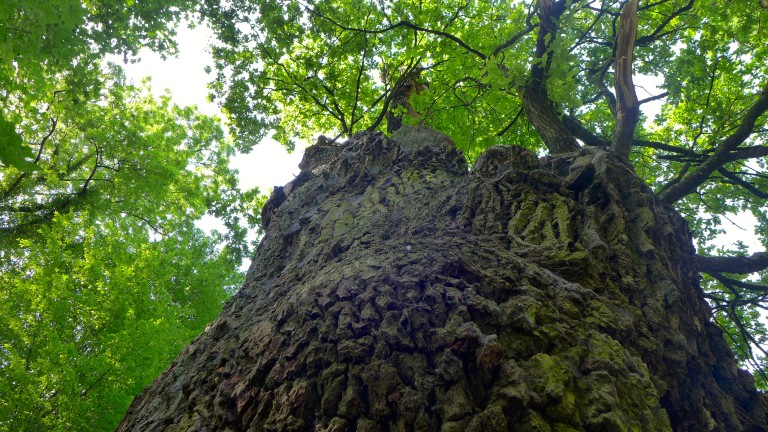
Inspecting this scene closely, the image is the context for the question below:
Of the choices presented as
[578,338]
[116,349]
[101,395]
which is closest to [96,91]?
[116,349]

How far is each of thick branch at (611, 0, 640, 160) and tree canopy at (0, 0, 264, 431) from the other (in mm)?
4219

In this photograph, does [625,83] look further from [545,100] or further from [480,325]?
[480,325]

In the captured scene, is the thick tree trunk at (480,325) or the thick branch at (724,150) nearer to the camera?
the thick tree trunk at (480,325)

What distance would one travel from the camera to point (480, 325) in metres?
2.01

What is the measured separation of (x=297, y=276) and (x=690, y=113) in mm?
9341

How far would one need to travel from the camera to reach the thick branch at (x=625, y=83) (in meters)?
3.79

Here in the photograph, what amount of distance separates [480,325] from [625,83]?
296 centimetres

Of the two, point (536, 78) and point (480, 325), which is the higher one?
point (536, 78)

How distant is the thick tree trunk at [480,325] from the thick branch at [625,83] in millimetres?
351

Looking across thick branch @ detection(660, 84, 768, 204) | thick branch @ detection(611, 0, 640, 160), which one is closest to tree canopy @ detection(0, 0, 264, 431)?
thick branch @ detection(611, 0, 640, 160)

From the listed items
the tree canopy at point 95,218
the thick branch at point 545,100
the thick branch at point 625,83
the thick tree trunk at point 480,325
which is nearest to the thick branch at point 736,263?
the thick tree trunk at point 480,325

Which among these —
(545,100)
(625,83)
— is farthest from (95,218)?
(625,83)

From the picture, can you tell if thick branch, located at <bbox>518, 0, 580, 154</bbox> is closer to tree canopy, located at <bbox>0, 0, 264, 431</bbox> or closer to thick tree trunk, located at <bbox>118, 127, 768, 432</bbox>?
thick tree trunk, located at <bbox>118, 127, 768, 432</bbox>

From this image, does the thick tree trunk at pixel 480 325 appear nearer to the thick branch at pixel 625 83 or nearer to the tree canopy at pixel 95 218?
the thick branch at pixel 625 83
